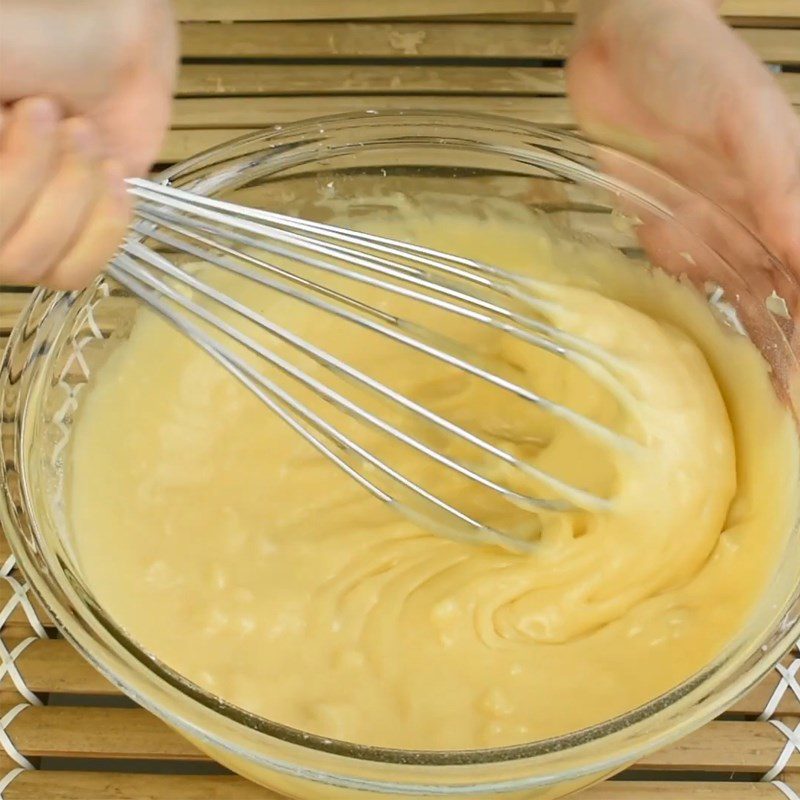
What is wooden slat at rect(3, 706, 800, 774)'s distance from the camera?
79cm

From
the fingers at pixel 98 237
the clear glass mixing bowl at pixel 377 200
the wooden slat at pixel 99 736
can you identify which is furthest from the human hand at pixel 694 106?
the wooden slat at pixel 99 736

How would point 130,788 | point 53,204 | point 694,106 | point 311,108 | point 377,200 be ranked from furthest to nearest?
point 311,108 < point 377,200 < point 694,106 < point 130,788 < point 53,204

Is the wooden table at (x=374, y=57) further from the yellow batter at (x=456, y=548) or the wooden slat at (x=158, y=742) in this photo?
the wooden slat at (x=158, y=742)

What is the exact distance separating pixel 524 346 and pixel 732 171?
0.24 meters

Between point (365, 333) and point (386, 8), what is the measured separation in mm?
453

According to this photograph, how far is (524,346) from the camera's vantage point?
36.4 inches

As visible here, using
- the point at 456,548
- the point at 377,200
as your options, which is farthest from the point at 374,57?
the point at 456,548

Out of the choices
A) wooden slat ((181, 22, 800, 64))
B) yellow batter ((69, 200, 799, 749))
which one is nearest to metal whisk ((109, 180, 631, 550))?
yellow batter ((69, 200, 799, 749))

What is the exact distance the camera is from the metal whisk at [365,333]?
2.16 feet

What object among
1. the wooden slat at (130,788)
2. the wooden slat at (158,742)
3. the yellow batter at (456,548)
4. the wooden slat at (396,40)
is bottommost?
the wooden slat at (130,788)

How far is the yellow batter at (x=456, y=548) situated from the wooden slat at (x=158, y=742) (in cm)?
9

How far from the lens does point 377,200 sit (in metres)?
1.02

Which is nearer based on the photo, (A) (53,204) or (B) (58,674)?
(A) (53,204)

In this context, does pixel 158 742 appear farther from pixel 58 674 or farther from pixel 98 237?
pixel 98 237
